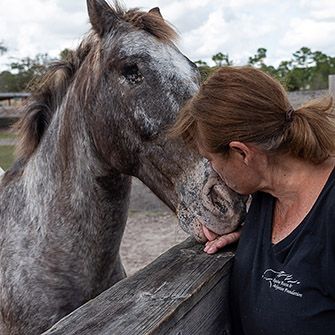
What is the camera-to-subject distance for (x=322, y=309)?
1336 millimetres

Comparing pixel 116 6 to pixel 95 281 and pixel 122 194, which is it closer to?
pixel 122 194

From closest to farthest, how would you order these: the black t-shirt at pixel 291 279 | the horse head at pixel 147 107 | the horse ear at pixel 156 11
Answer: the black t-shirt at pixel 291 279 < the horse head at pixel 147 107 < the horse ear at pixel 156 11

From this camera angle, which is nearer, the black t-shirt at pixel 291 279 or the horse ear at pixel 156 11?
the black t-shirt at pixel 291 279

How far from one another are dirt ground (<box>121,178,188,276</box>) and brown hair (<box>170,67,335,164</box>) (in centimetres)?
358

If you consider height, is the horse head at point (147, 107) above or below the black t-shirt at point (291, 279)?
above

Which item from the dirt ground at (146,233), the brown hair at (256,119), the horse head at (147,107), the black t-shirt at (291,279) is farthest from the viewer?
the dirt ground at (146,233)

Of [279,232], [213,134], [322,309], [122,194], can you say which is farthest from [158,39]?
[322,309]

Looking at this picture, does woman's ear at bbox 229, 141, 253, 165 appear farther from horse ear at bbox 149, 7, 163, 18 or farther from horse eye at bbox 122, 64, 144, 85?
horse ear at bbox 149, 7, 163, 18

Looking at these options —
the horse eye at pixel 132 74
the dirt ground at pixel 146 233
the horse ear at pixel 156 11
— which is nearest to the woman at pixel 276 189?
the horse eye at pixel 132 74

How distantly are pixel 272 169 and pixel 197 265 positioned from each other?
33cm

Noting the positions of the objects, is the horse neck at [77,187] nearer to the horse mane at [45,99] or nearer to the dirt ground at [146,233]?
the horse mane at [45,99]

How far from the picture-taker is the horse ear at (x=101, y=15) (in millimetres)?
2352

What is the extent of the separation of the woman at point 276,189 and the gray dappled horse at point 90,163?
1.49 feet

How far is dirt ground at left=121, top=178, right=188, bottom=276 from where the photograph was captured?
19.0 feet
